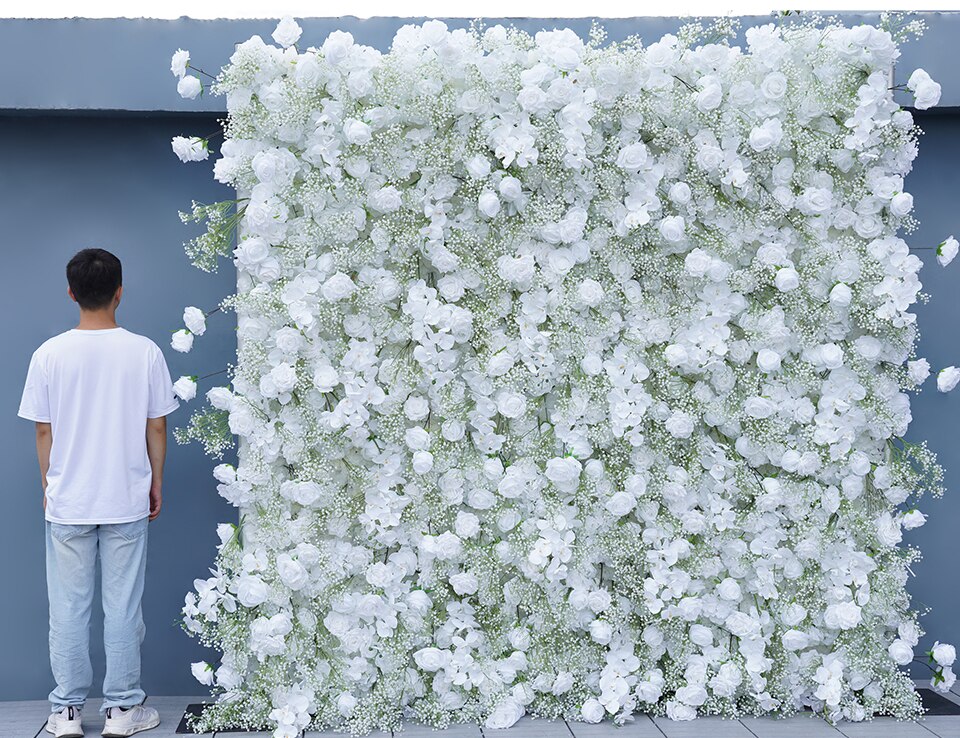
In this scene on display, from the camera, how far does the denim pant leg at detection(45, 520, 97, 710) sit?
10.6ft

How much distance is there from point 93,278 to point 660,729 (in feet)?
7.90

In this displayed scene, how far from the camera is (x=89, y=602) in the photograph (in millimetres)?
3279

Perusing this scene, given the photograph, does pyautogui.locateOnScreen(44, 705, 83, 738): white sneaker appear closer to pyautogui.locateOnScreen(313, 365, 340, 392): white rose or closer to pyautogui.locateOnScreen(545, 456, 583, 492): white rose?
pyautogui.locateOnScreen(313, 365, 340, 392): white rose

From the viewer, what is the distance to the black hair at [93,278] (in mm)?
3232

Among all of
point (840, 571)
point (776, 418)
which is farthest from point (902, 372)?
point (840, 571)

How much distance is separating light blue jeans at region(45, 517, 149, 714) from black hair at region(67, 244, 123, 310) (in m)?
0.74

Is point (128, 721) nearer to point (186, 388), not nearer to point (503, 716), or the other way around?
point (186, 388)

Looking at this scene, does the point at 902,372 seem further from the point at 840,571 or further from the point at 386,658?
the point at 386,658

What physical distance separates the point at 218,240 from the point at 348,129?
0.61 metres

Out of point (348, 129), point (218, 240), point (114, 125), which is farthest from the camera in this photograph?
point (114, 125)

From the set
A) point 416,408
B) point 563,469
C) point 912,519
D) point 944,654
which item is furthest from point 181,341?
point 944,654

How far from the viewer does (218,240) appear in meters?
3.33

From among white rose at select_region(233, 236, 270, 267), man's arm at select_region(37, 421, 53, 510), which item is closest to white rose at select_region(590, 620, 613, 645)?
white rose at select_region(233, 236, 270, 267)

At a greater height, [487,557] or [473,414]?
[473,414]
